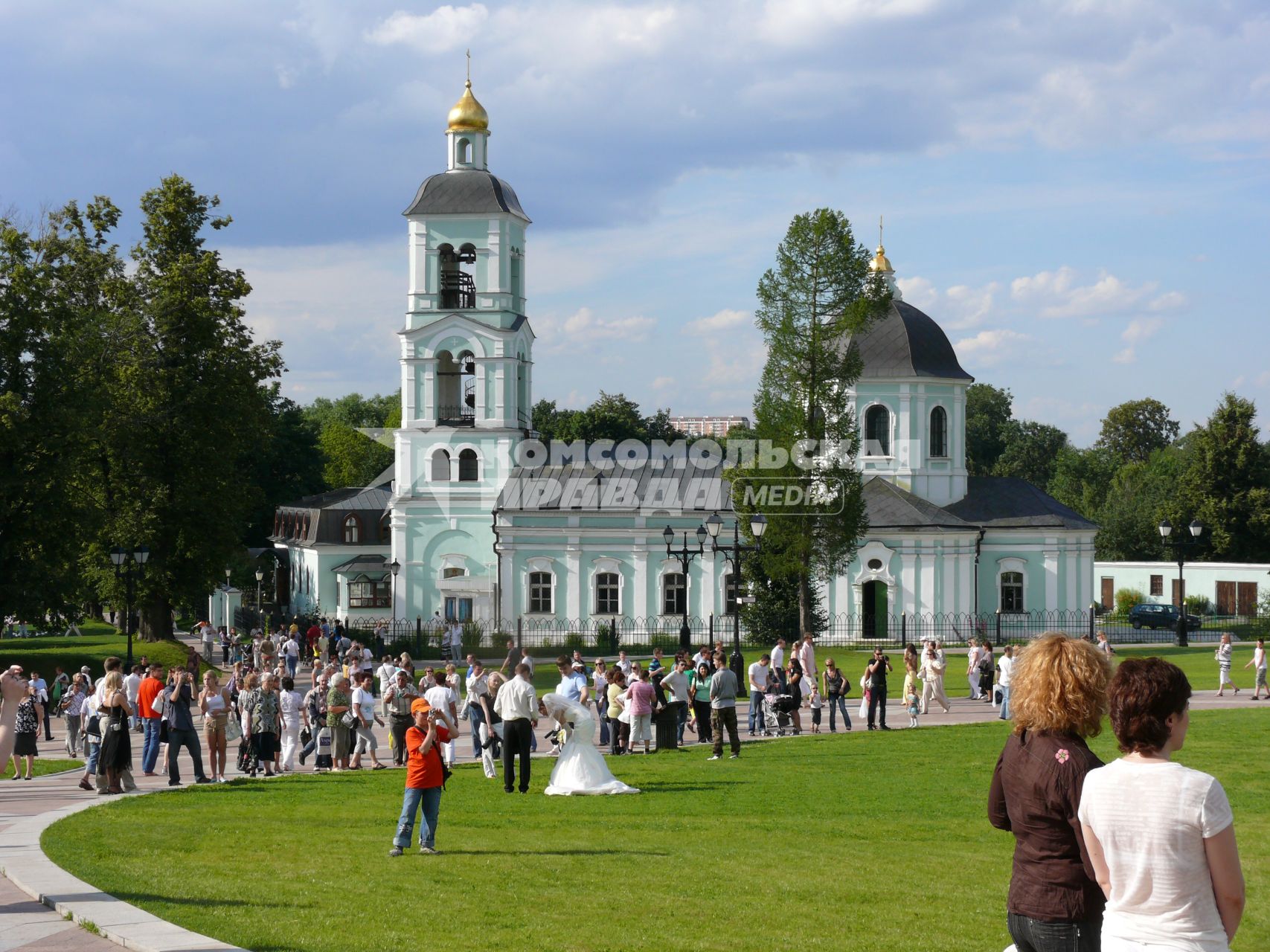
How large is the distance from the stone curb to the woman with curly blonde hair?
5217mm

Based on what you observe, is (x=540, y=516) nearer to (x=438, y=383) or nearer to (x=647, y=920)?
(x=438, y=383)

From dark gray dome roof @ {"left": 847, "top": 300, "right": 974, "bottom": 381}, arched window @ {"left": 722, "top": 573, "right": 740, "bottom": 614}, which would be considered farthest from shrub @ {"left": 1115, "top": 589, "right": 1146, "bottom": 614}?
arched window @ {"left": 722, "top": 573, "right": 740, "bottom": 614}

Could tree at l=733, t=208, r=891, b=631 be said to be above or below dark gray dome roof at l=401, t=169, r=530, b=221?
below

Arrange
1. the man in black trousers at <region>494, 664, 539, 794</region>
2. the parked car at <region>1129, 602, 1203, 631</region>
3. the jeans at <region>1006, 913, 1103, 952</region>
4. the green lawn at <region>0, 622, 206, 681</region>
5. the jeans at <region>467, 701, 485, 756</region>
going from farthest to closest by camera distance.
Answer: the parked car at <region>1129, 602, 1203, 631</region>
the green lawn at <region>0, 622, 206, 681</region>
the jeans at <region>467, 701, 485, 756</region>
the man in black trousers at <region>494, 664, 539, 794</region>
the jeans at <region>1006, 913, 1103, 952</region>

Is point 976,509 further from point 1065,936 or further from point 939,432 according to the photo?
point 1065,936

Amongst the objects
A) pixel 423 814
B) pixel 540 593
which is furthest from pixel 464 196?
pixel 423 814

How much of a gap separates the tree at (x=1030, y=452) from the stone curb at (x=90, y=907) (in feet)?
343

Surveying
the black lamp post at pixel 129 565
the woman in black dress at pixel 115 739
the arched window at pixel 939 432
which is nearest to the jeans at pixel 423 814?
the woman in black dress at pixel 115 739

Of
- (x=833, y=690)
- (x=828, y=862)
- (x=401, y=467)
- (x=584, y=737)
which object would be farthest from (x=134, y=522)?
(x=828, y=862)

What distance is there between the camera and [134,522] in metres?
40.1

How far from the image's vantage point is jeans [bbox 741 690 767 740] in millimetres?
25016

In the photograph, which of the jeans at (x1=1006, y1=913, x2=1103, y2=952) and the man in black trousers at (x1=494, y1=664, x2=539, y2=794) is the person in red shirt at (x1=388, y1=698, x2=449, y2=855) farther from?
the jeans at (x1=1006, y1=913, x2=1103, y2=952)

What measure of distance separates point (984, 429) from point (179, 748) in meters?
107

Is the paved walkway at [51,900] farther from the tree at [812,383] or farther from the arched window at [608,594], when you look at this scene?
the arched window at [608,594]
